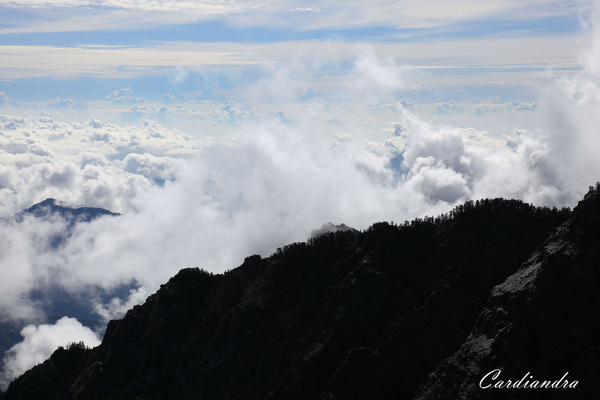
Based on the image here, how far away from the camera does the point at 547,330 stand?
264 feet

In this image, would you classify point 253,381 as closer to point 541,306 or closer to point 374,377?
point 374,377

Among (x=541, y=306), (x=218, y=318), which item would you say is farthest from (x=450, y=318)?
(x=218, y=318)

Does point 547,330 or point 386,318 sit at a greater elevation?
point 386,318

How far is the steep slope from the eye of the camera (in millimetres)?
77875

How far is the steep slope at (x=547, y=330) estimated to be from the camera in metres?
77.9

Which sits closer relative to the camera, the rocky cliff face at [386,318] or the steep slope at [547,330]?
the steep slope at [547,330]

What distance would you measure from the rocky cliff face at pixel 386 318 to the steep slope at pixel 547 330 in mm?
206

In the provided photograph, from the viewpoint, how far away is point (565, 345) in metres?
78.9

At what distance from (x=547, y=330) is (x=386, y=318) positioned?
1565 inches

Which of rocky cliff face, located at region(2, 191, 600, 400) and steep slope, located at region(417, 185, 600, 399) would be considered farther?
rocky cliff face, located at region(2, 191, 600, 400)

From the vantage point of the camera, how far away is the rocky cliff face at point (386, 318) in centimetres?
8250

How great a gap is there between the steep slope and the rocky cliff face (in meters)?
0.21

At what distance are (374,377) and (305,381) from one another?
1796 centimetres

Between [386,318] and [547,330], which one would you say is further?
[386,318]
